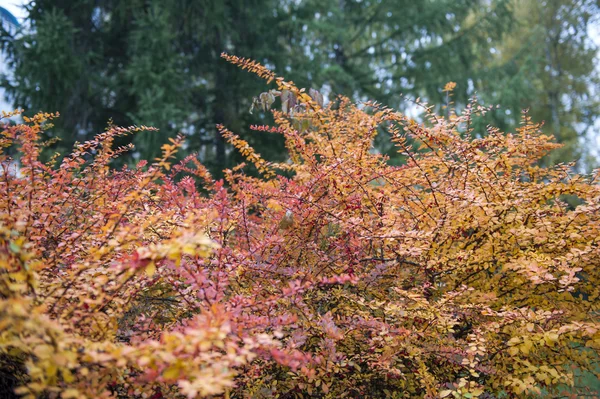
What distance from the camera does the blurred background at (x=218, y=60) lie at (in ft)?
28.8

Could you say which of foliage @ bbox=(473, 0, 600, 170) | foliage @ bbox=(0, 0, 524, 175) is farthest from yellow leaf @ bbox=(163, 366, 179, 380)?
foliage @ bbox=(473, 0, 600, 170)

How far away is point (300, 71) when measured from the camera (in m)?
9.77

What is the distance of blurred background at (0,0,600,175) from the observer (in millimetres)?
8781

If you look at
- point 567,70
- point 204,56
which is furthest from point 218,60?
point 567,70

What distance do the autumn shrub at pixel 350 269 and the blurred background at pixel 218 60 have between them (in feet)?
20.2

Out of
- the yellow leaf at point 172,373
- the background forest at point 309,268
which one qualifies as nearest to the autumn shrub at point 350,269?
the background forest at point 309,268

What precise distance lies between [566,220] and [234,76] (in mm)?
8248

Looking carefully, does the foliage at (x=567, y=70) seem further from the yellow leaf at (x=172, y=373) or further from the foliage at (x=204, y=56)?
the yellow leaf at (x=172, y=373)

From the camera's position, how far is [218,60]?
10070mm

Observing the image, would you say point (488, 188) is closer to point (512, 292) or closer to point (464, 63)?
point (512, 292)

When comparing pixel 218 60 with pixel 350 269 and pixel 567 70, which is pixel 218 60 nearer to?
pixel 350 269

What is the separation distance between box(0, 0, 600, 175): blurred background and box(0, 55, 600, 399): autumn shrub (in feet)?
20.2

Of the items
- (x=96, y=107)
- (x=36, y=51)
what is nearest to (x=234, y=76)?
(x=96, y=107)

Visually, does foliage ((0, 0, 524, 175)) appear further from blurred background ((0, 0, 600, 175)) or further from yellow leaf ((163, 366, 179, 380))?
yellow leaf ((163, 366, 179, 380))
